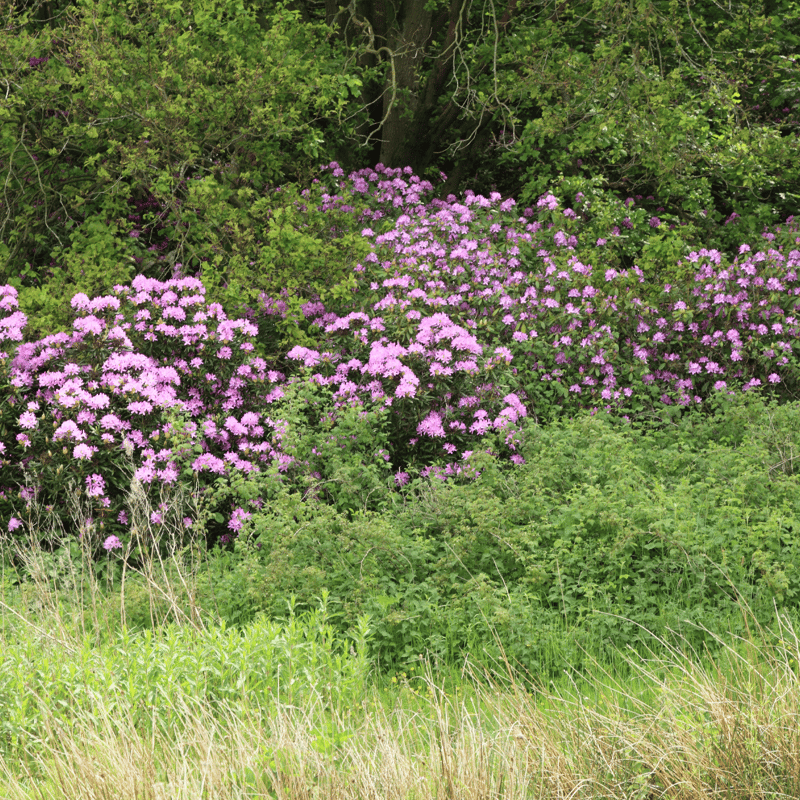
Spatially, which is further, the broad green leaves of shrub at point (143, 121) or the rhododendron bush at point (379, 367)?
the broad green leaves of shrub at point (143, 121)

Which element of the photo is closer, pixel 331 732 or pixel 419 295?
pixel 331 732

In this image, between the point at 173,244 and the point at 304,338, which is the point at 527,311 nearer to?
the point at 304,338

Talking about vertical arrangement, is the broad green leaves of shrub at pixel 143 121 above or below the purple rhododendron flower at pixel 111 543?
above

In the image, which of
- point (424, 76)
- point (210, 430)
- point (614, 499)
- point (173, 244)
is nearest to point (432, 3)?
point (424, 76)

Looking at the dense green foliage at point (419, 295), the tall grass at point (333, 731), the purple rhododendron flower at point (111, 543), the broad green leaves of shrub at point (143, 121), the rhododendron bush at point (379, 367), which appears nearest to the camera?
the tall grass at point (333, 731)

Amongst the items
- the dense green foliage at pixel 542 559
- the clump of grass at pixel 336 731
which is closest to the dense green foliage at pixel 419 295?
the dense green foliage at pixel 542 559

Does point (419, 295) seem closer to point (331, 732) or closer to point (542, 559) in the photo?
point (542, 559)

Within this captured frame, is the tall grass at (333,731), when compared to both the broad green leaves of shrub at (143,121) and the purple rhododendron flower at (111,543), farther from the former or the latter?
the broad green leaves of shrub at (143,121)

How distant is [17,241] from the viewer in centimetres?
830

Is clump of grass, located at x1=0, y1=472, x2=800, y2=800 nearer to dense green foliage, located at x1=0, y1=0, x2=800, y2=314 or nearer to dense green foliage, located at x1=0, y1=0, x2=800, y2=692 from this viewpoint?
dense green foliage, located at x1=0, y1=0, x2=800, y2=692

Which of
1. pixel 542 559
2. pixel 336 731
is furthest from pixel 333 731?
pixel 542 559

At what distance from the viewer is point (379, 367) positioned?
21.1 ft

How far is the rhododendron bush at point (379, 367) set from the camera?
6023mm

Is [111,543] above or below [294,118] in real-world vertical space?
below
